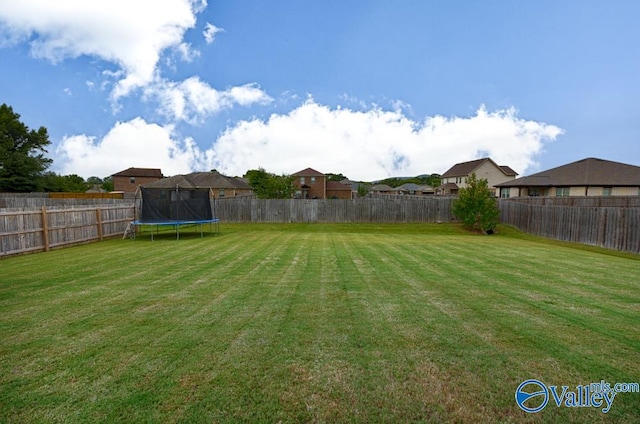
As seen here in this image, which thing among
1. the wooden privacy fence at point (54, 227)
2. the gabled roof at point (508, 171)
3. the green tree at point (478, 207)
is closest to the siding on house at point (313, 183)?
the gabled roof at point (508, 171)

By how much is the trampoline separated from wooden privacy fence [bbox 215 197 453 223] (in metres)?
7.78

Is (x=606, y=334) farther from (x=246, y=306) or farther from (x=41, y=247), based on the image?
(x=41, y=247)

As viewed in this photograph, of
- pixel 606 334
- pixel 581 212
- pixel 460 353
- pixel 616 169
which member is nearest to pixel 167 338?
pixel 460 353

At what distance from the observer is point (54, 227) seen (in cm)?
1222

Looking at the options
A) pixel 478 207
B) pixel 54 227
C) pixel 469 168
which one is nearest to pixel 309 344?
pixel 54 227

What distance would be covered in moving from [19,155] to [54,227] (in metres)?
36.7

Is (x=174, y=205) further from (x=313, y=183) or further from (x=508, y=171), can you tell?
(x=508, y=171)

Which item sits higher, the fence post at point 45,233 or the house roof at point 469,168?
the house roof at point 469,168

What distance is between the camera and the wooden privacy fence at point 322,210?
84.1 feet

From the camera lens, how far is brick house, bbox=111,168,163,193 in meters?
53.0

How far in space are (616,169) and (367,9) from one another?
32.2 meters

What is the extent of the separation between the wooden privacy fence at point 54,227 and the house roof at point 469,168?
159 feet

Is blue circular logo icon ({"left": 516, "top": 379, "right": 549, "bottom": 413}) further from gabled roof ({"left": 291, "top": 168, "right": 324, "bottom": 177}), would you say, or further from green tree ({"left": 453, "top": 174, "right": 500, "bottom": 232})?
gabled roof ({"left": 291, "top": 168, "right": 324, "bottom": 177})

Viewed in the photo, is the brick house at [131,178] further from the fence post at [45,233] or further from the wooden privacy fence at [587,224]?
the wooden privacy fence at [587,224]
